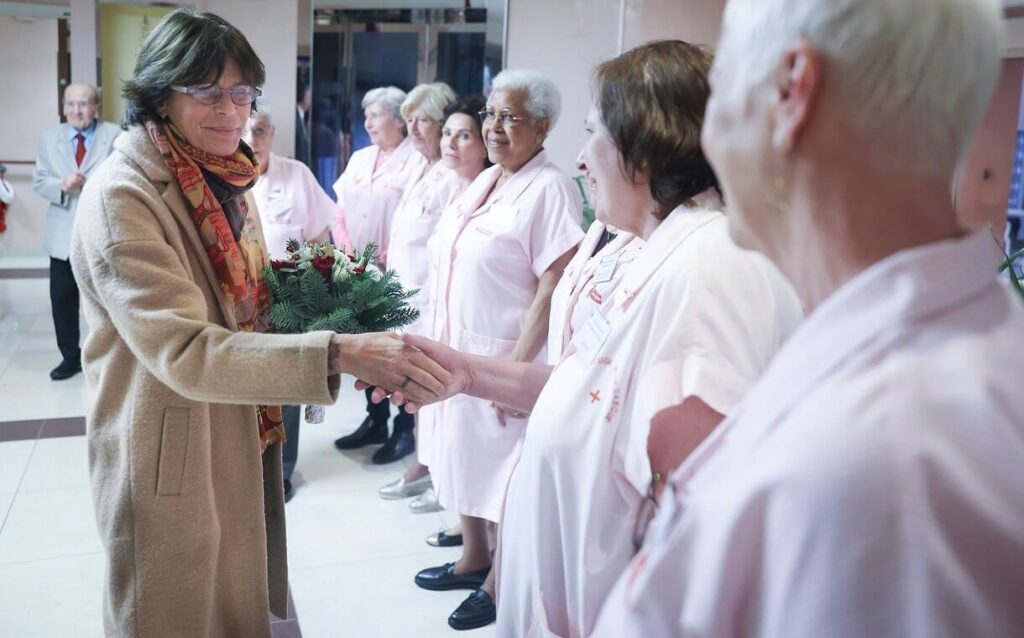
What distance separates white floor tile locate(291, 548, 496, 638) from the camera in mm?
2943

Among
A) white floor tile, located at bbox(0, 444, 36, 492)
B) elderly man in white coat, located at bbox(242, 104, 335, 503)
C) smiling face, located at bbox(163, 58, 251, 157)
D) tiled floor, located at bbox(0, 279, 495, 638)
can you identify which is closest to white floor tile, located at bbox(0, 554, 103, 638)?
tiled floor, located at bbox(0, 279, 495, 638)

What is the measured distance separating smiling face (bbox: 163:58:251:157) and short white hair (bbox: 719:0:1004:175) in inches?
56.8

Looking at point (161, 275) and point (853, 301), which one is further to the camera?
point (161, 275)

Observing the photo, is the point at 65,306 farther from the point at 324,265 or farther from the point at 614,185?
the point at 614,185

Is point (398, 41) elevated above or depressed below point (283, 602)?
above

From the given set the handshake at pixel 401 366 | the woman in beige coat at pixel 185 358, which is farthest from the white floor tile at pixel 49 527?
the handshake at pixel 401 366

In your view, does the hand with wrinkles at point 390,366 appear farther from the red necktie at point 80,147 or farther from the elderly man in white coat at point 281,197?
the red necktie at point 80,147

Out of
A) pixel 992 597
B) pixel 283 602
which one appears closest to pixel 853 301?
pixel 992 597

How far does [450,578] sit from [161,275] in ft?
6.64

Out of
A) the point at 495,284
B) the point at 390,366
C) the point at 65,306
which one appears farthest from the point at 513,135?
the point at 65,306

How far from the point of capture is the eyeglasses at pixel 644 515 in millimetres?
1267

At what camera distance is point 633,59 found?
59.2 inches

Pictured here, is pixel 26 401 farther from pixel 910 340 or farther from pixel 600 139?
pixel 910 340

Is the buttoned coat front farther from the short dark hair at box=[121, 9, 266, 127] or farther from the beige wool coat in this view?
the beige wool coat
